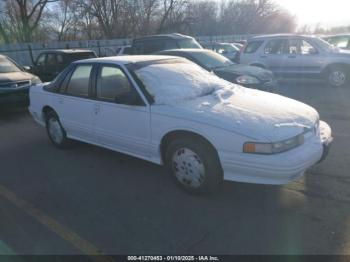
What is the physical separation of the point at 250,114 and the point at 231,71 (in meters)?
4.81

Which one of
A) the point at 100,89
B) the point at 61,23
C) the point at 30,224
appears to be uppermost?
the point at 61,23

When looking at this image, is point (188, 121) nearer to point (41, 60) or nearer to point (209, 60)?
point (209, 60)

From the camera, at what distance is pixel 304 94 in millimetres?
9906

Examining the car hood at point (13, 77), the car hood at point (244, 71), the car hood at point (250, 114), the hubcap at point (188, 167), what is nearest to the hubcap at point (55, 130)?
the car hood at point (250, 114)

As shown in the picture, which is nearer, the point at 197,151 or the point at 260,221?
the point at 260,221

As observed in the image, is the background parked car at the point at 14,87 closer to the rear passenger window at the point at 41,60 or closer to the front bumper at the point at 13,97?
the front bumper at the point at 13,97

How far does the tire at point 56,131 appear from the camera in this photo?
5814mm

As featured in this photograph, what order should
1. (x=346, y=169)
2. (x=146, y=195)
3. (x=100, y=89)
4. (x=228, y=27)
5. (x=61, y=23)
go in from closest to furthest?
(x=146, y=195)
(x=346, y=169)
(x=100, y=89)
(x=61, y=23)
(x=228, y=27)

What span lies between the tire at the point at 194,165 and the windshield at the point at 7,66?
719 cm

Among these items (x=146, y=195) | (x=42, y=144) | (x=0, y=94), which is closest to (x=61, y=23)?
(x=0, y=94)

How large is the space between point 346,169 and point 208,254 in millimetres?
2531

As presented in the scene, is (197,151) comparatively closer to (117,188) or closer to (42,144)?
(117,188)

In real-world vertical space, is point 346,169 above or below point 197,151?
below

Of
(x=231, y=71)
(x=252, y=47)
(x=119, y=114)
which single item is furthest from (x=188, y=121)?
(x=252, y=47)
